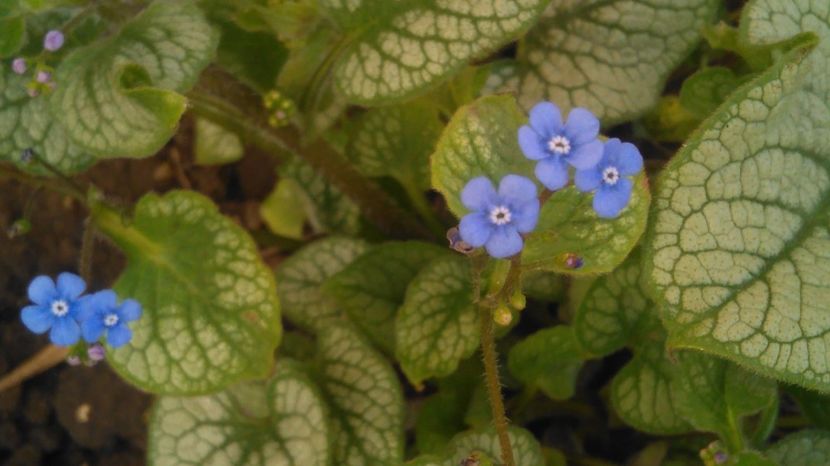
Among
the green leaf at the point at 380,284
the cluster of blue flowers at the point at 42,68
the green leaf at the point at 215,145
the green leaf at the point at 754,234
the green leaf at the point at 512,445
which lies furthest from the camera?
the green leaf at the point at 215,145

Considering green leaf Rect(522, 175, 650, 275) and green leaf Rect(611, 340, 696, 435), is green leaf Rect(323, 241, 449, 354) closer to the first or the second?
green leaf Rect(611, 340, 696, 435)

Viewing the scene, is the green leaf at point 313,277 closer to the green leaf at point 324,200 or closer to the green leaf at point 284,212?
the green leaf at point 324,200

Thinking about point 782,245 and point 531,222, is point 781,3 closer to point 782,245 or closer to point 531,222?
point 782,245

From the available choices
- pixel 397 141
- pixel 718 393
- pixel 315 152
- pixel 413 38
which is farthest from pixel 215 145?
pixel 718 393

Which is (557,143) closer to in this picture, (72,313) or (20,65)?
(72,313)

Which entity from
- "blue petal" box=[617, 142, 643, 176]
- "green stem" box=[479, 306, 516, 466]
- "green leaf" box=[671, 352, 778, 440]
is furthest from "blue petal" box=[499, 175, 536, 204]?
"green leaf" box=[671, 352, 778, 440]

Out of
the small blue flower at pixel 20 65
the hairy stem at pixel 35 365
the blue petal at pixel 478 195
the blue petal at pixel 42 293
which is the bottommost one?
the hairy stem at pixel 35 365

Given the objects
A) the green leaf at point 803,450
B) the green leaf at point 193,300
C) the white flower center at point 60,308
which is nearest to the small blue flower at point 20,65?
the green leaf at point 193,300
